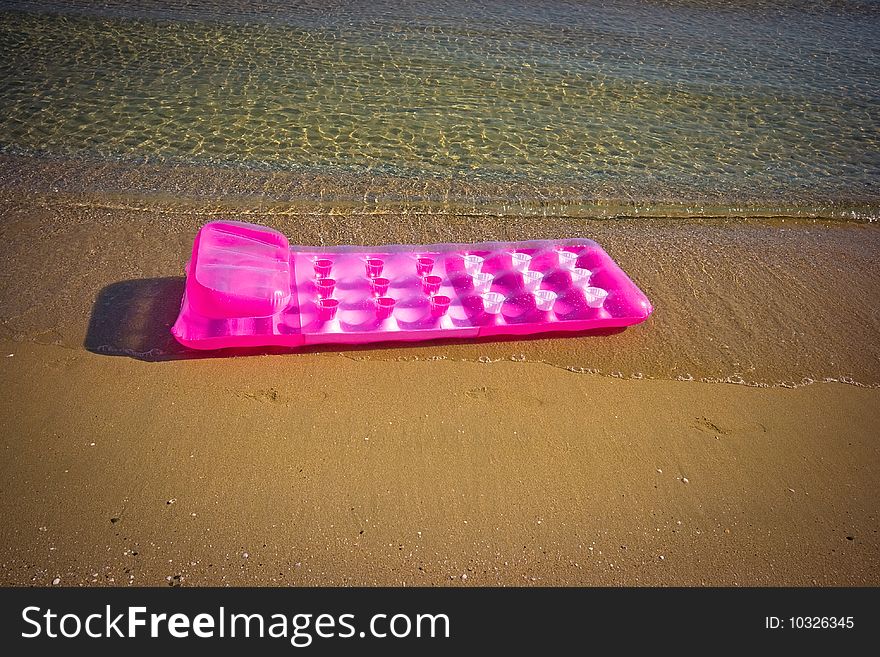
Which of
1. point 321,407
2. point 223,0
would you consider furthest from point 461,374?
point 223,0

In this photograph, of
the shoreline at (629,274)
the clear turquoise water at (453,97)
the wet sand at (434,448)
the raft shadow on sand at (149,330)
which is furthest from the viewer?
the clear turquoise water at (453,97)

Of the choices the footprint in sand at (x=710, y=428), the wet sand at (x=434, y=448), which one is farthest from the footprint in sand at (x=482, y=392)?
the footprint in sand at (x=710, y=428)

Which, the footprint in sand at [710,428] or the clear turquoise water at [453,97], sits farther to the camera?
the clear turquoise water at [453,97]

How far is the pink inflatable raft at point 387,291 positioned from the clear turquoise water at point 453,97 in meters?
1.70

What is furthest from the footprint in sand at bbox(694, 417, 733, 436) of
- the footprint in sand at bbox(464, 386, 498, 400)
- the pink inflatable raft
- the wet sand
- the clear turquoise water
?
the clear turquoise water

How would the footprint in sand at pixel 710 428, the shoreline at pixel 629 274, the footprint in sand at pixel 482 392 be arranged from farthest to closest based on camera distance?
1. the shoreline at pixel 629 274
2. the footprint in sand at pixel 482 392
3. the footprint in sand at pixel 710 428

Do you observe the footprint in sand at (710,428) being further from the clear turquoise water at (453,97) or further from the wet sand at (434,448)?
the clear turquoise water at (453,97)

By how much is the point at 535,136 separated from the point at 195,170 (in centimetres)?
338

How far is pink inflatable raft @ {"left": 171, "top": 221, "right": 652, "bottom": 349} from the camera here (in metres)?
3.71

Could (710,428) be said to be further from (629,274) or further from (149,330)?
(149,330)

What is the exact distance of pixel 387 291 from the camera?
4.16 meters

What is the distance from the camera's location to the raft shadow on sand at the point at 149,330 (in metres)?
3.76

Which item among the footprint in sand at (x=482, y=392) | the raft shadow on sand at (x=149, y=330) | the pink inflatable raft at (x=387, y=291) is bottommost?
the raft shadow on sand at (x=149, y=330)

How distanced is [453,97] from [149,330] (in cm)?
514
